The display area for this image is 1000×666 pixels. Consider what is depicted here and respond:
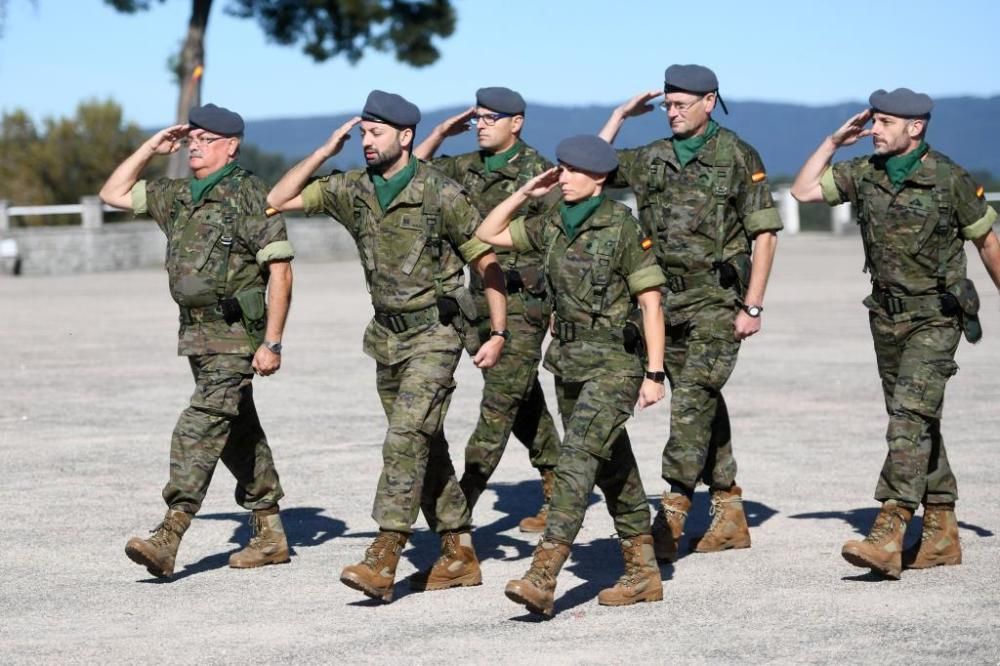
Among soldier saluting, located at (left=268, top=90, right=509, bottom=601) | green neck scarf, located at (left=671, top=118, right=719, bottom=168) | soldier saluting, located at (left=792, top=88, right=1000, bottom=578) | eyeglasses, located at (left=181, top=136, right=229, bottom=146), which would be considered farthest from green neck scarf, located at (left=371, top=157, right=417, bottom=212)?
soldier saluting, located at (left=792, top=88, right=1000, bottom=578)

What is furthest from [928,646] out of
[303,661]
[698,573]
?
[303,661]

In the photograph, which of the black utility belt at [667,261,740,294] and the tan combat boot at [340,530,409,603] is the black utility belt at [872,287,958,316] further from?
the tan combat boot at [340,530,409,603]

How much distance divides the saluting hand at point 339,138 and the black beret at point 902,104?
7.88 feet

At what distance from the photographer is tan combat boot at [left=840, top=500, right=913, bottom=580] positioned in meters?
7.96

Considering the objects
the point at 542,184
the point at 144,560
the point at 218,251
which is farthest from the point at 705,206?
the point at 144,560

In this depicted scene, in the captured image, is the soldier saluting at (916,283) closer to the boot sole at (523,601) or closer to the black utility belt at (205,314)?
the boot sole at (523,601)

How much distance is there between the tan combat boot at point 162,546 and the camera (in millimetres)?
8023

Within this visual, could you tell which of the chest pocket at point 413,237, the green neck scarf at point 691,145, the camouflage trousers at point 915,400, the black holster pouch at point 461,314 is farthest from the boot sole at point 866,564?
the chest pocket at point 413,237

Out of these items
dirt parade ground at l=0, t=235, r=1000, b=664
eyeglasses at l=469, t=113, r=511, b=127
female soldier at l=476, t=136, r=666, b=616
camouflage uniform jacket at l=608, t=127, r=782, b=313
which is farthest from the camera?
eyeglasses at l=469, t=113, r=511, b=127

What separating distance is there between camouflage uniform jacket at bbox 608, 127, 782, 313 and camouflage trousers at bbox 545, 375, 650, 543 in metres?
1.33

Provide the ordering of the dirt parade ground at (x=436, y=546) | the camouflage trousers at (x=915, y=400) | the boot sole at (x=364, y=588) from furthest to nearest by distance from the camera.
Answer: the camouflage trousers at (x=915, y=400), the boot sole at (x=364, y=588), the dirt parade ground at (x=436, y=546)

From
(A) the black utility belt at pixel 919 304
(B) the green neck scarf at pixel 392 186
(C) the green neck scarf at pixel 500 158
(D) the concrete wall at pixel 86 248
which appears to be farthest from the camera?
(D) the concrete wall at pixel 86 248

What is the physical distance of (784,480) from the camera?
11078 millimetres

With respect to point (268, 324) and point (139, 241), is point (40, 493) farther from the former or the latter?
point (139, 241)
